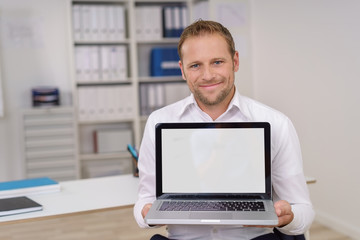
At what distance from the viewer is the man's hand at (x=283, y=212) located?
1188 mm

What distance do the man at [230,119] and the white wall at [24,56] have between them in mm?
2706

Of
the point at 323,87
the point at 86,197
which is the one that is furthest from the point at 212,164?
the point at 323,87

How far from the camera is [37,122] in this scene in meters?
3.70

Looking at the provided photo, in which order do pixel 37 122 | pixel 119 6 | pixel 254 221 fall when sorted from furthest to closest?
pixel 119 6, pixel 37 122, pixel 254 221

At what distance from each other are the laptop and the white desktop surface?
18.2 inches

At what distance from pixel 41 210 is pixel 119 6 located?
2654 mm

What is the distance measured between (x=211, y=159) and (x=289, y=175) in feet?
0.77

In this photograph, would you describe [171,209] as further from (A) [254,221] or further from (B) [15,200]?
(B) [15,200]

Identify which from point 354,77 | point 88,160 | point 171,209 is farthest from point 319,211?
point 171,209

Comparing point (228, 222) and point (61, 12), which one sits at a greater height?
point (61, 12)

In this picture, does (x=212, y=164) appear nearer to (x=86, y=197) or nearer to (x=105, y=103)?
(x=86, y=197)

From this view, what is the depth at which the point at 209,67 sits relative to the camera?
1358 millimetres

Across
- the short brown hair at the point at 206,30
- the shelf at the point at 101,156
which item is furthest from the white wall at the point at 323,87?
the short brown hair at the point at 206,30

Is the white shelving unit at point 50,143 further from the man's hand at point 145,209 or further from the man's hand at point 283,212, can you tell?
the man's hand at point 283,212
